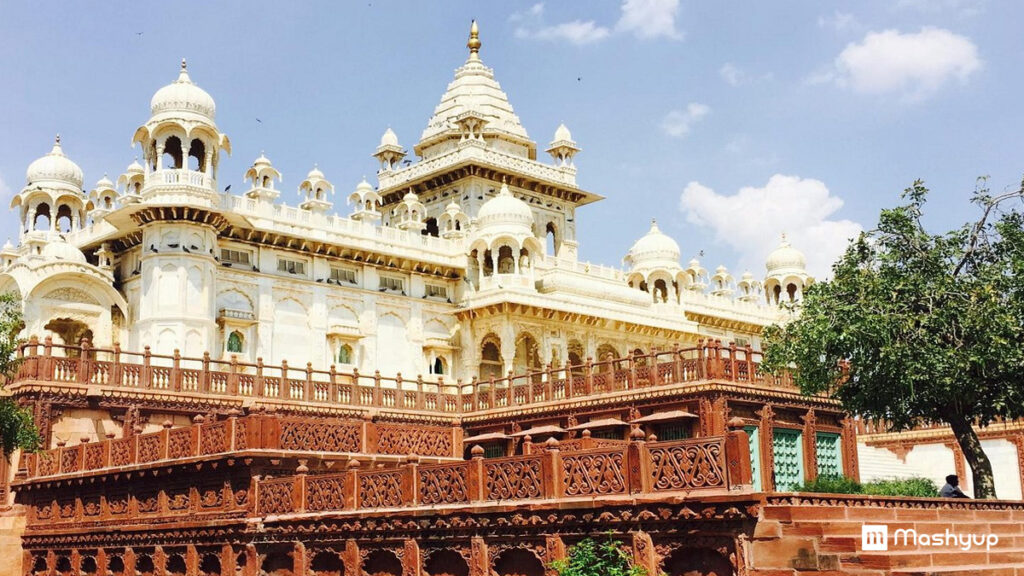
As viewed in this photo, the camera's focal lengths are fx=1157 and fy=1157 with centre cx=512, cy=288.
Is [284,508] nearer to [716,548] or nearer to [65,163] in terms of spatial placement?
[716,548]

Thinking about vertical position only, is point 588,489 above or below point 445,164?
below

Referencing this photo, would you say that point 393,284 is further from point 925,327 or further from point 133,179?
point 925,327

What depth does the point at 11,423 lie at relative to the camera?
20047 mm

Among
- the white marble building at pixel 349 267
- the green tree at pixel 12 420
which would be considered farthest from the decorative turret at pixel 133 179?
the green tree at pixel 12 420

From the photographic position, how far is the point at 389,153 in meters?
49.1

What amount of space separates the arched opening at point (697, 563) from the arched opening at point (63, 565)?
508 inches

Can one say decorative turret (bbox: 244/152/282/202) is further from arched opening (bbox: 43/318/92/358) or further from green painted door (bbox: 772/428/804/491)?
green painted door (bbox: 772/428/804/491)

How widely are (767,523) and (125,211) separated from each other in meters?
24.8

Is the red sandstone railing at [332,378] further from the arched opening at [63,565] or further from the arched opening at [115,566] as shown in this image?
the arched opening at [115,566]

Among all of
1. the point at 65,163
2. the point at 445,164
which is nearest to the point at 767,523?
the point at 65,163

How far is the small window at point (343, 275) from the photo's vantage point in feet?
119

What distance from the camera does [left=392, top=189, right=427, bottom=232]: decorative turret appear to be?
39.6 meters

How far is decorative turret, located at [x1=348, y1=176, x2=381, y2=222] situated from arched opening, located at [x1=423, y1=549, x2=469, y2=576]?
25.3 meters

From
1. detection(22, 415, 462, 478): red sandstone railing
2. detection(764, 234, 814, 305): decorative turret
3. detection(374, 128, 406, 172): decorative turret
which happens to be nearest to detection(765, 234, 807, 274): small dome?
detection(764, 234, 814, 305): decorative turret
